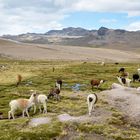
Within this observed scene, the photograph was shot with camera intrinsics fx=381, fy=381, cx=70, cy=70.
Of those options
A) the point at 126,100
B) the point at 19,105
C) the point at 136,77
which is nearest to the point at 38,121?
the point at 19,105

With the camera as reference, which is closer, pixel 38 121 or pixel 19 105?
pixel 38 121

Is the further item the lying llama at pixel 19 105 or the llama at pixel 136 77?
the llama at pixel 136 77

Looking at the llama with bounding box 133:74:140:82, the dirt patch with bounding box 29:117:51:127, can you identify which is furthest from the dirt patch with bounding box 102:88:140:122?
the llama with bounding box 133:74:140:82

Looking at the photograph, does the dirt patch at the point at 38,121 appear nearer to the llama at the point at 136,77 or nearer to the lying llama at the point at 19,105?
the lying llama at the point at 19,105

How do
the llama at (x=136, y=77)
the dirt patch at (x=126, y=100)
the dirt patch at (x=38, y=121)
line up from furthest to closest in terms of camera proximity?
1. the llama at (x=136, y=77)
2. the dirt patch at (x=126, y=100)
3. the dirt patch at (x=38, y=121)

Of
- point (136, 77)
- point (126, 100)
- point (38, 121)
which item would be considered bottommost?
point (38, 121)

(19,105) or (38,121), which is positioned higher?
(19,105)

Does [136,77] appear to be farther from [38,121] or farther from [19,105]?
[38,121]

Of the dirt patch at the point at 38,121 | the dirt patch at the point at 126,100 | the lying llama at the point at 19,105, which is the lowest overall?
the dirt patch at the point at 38,121

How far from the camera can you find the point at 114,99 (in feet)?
132

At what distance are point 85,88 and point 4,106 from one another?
1589 cm

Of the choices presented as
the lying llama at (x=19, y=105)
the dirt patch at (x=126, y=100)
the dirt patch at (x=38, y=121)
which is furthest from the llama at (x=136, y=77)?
the dirt patch at (x=38, y=121)

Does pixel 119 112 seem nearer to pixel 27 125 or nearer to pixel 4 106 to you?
pixel 27 125

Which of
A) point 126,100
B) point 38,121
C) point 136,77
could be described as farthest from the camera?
point 136,77
